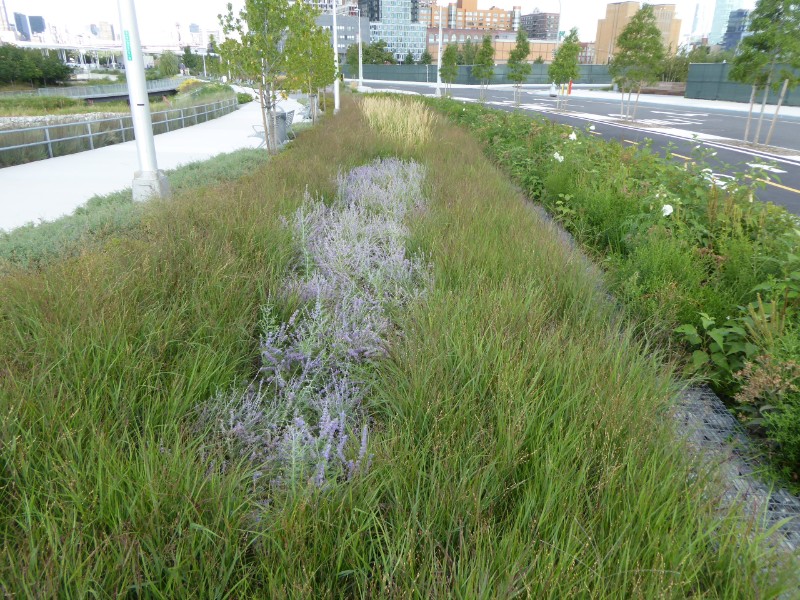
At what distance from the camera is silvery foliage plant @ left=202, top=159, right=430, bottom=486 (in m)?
2.32

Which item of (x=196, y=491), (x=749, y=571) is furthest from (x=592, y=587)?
(x=196, y=491)

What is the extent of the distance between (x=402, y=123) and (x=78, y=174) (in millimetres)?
7234

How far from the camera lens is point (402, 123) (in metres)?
13.1

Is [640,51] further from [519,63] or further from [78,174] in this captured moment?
[78,174]

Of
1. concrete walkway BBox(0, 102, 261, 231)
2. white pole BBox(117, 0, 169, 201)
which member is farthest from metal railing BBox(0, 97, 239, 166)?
white pole BBox(117, 0, 169, 201)

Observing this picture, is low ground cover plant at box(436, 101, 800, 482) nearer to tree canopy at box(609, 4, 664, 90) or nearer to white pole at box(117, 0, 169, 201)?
white pole at box(117, 0, 169, 201)

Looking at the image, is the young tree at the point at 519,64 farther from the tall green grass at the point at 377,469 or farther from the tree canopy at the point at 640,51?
the tall green grass at the point at 377,469

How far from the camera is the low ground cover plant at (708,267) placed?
314 cm

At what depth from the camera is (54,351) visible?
2.55 m

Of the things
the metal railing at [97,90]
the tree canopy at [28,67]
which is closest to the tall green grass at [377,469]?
the metal railing at [97,90]

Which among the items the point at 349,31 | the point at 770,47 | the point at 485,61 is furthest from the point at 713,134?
the point at 349,31

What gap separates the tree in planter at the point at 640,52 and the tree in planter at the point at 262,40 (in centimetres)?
1920

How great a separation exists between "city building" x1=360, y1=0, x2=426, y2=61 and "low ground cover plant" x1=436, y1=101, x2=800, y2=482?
170 metres

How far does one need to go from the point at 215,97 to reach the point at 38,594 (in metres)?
35.3
